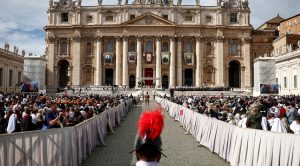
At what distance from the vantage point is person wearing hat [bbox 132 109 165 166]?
502 cm

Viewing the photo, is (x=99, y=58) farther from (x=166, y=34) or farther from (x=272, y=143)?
(x=272, y=143)

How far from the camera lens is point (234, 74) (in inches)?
3243

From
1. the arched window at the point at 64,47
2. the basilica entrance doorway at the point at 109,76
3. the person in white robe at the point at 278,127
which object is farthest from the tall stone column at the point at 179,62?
the person in white robe at the point at 278,127

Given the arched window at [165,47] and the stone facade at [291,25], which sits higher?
the stone facade at [291,25]

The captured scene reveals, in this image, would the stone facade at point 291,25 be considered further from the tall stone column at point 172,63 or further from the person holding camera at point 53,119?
the person holding camera at point 53,119

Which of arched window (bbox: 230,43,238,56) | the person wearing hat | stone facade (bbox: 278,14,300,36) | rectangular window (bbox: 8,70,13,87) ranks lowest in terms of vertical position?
the person wearing hat

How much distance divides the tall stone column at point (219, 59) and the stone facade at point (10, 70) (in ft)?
131

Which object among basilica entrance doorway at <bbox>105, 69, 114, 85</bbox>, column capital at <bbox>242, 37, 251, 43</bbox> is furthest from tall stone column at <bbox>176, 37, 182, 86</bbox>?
basilica entrance doorway at <bbox>105, 69, 114, 85</bbox>

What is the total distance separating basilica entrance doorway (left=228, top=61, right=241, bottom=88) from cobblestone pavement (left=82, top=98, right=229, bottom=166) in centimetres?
6478

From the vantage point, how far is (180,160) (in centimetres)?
1223

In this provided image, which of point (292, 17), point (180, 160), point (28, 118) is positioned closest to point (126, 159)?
point (180, 160)

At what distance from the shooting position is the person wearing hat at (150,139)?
502 cm

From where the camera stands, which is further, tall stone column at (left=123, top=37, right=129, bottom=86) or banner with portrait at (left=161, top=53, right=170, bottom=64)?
banner with portrait at (left=161, top=53, right=170, bottom=64)

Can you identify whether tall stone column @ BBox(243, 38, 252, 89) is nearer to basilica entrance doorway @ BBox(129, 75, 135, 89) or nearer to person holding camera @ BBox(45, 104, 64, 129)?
basilica entrance doorway @ BBox(129, 75, 135, 89)
